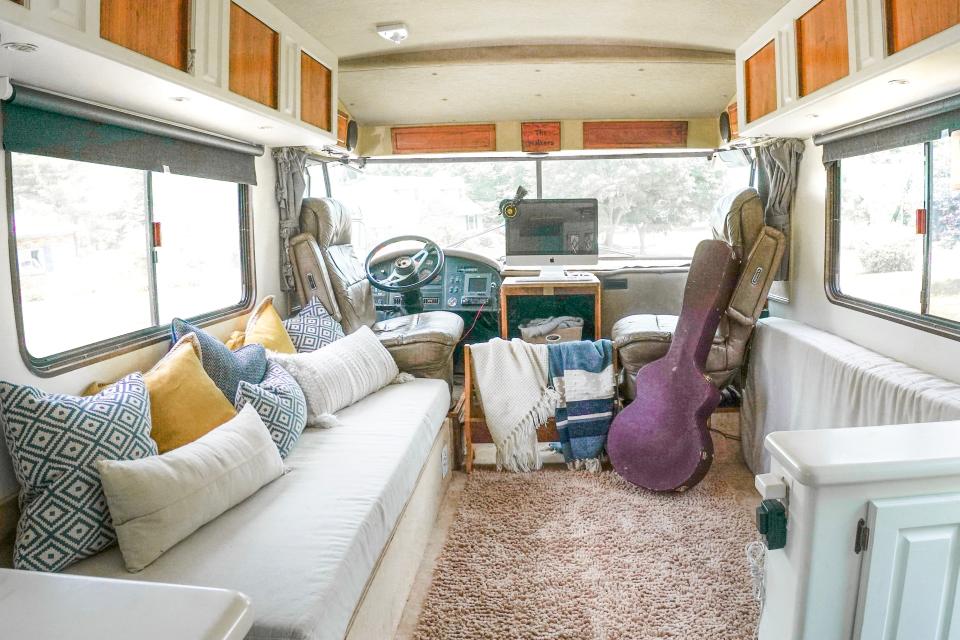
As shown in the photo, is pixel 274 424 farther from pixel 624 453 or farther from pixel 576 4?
pixel 576 4

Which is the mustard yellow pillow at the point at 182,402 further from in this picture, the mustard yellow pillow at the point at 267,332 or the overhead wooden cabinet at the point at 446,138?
the overhead wooden cabinet at the point at 446,138

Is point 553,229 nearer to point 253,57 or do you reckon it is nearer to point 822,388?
point 822,388

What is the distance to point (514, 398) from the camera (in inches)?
129

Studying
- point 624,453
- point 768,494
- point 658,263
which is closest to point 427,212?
point 658,263

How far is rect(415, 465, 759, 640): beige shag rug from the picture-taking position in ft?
6.86

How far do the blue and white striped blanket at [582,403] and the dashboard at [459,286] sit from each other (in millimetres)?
1022

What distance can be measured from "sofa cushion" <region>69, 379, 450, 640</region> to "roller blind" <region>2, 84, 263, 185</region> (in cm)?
111

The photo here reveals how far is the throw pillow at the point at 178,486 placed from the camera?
1.58 metres

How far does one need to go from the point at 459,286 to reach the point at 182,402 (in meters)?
2.42

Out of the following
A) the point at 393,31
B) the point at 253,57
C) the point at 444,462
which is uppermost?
the point at 393,31

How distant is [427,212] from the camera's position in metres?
4.83

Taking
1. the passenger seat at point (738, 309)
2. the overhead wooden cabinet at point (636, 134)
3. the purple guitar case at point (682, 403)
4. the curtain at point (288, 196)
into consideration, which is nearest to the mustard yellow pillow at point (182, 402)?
the curtain at point (288, 196)

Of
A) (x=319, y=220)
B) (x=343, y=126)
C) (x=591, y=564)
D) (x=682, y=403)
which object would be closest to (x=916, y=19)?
(x=682, y=403)

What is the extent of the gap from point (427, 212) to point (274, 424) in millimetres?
2787
